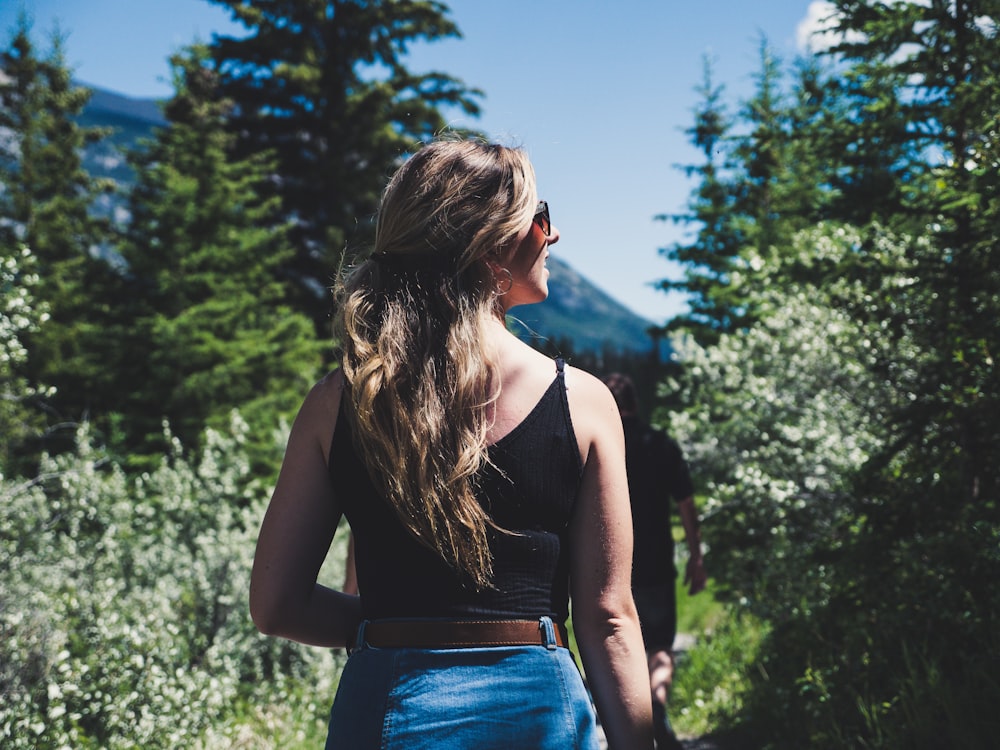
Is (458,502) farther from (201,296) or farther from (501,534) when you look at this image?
(201,296)

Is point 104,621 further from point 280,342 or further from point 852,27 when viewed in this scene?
point 280,342

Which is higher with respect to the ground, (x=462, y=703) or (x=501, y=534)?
(x=501, y=534)

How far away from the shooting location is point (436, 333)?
5.11 feet

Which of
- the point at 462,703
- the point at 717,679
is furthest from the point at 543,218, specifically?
the point at 717,679

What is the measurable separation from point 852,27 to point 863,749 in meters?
4.30

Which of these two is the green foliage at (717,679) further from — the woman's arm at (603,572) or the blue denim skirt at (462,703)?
the blue denim skirt at (462,703)

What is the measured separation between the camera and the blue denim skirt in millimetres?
1406

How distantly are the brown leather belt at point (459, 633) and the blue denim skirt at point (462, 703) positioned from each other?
12 millimetres

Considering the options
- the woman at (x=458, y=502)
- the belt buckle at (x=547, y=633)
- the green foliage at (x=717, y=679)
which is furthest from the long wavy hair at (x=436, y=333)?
the green foliage at (x=717, y=679)

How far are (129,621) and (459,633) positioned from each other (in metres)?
4.84

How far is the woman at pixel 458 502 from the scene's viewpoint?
1.44 m

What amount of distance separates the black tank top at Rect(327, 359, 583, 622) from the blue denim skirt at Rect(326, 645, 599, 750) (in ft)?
0.26

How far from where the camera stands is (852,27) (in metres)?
5.28

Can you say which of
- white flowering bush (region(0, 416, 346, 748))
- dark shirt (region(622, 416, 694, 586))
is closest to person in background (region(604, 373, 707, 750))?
dark shirt (region(622, 416, 694, 586))
